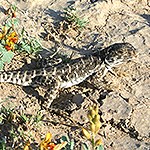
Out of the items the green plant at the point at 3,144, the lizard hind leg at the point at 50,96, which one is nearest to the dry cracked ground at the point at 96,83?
the lizard hind leg at the point at 50,96

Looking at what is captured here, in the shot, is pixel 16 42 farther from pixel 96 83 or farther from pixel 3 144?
pixel 3 144

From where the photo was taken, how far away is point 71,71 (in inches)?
294

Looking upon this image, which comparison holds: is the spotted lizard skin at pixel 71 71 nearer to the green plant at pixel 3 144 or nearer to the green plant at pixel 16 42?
the green plant at pixel 16 42

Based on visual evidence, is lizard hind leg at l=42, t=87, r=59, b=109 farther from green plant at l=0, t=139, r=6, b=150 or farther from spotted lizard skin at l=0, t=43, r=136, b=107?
green plant at l=0, t=139, r=6, b=150

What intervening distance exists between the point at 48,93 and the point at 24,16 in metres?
2.07

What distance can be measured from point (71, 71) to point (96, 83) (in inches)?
17.6

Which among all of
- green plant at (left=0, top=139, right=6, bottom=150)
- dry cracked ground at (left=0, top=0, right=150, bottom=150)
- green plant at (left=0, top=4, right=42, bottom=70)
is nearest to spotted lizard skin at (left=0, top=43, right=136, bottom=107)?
dry cracked ground at (left=0, top=0, right=150, bottom=150)

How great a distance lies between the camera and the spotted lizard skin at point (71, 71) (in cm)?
723

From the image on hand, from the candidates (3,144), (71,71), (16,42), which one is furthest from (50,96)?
(3,144)

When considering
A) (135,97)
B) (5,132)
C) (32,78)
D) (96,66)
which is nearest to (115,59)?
(96,66)

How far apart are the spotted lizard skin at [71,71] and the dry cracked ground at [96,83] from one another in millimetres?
125

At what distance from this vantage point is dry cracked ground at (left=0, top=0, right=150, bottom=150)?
255 inches

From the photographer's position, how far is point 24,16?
862 centimetres

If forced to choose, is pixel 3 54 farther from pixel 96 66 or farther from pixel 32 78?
pixel 96 66
